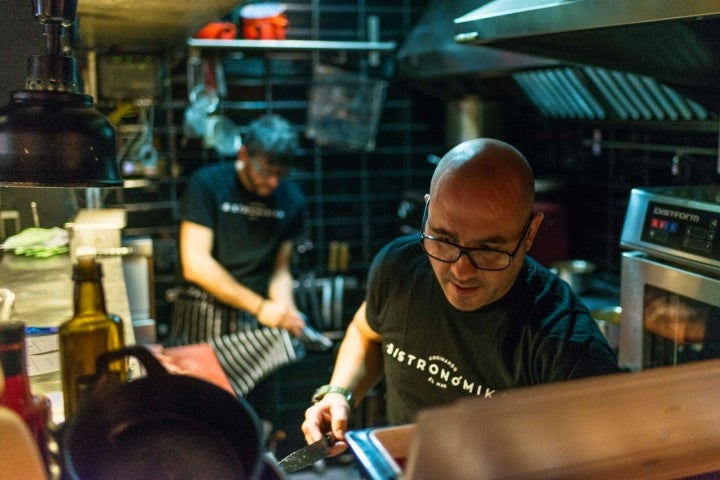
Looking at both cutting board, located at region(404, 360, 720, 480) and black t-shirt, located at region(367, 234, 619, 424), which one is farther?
black t-shirt, located at region(367, 234, 619, 424)

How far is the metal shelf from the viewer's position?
3811mm

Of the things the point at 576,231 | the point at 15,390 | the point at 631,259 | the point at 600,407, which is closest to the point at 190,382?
the point at 15,390

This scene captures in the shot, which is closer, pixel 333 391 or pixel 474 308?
pixel 474 308

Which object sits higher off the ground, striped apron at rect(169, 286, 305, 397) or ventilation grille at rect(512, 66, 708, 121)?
Result: ventilation grille at rect(512, 66, 708, 121)

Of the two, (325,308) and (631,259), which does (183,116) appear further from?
(631,259)

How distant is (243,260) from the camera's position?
12.1 ft

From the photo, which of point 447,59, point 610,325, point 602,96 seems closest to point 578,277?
point 610,325

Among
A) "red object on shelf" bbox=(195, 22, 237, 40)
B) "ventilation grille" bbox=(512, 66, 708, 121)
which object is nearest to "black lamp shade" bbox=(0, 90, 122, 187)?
"ventilation grille" bbox=(512, 66, 708, 121)

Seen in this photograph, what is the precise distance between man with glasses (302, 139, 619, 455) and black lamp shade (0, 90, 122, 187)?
69cm

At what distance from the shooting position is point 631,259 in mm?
2113

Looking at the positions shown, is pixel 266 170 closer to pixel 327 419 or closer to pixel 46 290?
A: pixel 46 290

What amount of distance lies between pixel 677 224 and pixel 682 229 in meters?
0.02

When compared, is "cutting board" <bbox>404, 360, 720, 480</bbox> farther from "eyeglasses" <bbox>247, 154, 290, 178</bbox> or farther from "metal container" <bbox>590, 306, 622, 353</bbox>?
"eyeglasses" <bbox>247, 154, 290, 178</bbox>

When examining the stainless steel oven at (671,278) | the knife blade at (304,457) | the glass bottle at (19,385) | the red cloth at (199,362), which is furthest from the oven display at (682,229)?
the glass bottle at (19,385)
